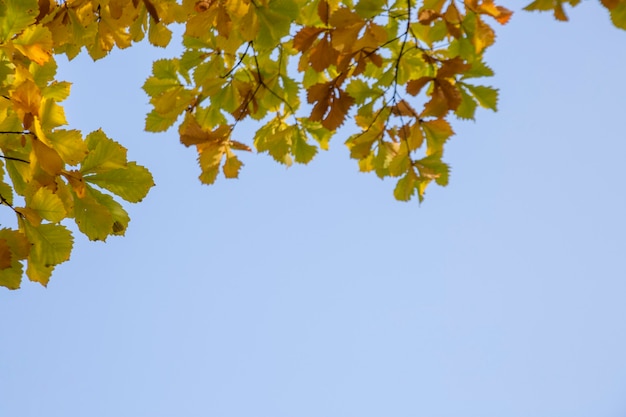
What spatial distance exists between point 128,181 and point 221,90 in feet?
3.12

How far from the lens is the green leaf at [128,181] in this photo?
1.36 meters

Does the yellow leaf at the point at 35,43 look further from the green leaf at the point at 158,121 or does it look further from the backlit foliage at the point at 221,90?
the green leaf at the point at 158,121

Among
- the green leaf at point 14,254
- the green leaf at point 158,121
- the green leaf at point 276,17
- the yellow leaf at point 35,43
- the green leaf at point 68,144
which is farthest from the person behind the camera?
the green leaf at point 158,121

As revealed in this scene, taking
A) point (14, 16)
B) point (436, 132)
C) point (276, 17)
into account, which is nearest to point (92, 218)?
point (14, 16)

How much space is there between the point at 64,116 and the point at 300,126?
1304 mm

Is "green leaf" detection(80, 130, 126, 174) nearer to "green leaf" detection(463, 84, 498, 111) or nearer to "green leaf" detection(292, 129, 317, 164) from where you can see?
"green leaf" detection(292, 129, 317, 164)

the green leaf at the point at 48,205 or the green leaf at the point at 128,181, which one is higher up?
the green leaf at the point at 128,181

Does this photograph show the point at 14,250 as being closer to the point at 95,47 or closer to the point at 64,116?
the point at 64,116

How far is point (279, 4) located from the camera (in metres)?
1.77

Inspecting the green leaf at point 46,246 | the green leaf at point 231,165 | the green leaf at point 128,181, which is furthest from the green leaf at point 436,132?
the green leaf at point 46,246

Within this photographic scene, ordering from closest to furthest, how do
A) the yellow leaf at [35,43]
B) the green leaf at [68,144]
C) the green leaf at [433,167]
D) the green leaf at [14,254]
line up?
the green leaf at [14,254], the green leaf at [68,144], the yellow leaf at [35,43], the green leaf at [433,167]

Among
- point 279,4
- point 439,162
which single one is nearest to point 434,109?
point 439,162

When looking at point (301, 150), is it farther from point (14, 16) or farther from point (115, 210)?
point (14, 16)

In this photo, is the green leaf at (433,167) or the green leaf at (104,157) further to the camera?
the green leaf at (433,167)
